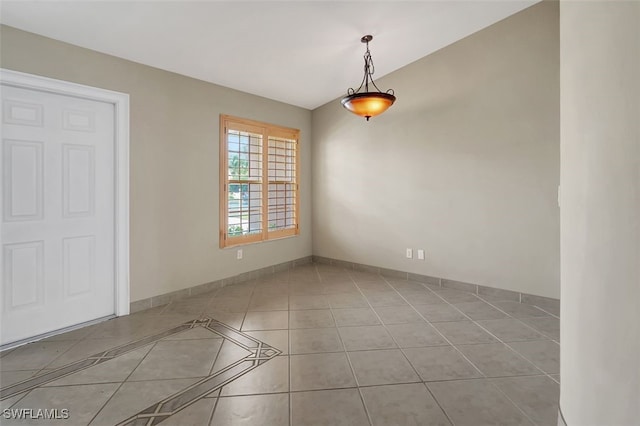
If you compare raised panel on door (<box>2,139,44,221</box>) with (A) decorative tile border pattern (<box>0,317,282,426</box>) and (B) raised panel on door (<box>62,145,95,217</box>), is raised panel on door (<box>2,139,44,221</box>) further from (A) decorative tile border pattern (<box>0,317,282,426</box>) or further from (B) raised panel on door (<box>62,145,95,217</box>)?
(A) decorative tile border pattern (<box>0,317,282,426</box>)

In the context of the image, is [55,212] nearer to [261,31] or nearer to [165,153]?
[165,153]

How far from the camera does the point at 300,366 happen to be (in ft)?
7.51

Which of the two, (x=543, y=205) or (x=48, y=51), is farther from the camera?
(x=543, y=205)

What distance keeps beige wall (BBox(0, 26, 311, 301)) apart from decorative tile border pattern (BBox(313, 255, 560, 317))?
5.73 ft

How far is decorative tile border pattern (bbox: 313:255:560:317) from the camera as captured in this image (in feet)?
11.2

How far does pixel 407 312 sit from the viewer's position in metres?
3.30

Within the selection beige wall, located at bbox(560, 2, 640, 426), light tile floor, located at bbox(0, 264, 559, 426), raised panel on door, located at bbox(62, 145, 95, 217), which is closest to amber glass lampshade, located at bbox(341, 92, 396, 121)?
beige wall, located at bbox(560, 2, 640, 426)

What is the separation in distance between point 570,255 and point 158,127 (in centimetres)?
364

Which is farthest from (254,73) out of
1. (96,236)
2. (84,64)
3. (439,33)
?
(96,236)

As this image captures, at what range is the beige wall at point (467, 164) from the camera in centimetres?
342

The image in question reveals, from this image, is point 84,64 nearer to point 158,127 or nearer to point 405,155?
point 158,127

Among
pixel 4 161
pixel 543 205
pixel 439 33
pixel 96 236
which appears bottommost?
pixel 96 236

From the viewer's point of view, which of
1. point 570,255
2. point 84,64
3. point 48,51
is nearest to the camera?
point 570,255

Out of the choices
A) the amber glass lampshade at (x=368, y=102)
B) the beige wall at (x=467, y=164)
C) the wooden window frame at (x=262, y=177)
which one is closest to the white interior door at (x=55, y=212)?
the wooden window frame at (x=262, y=177)
